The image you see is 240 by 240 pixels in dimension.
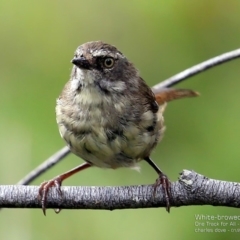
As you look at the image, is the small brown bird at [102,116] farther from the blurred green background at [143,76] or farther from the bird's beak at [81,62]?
the blurred green background at [143,76]

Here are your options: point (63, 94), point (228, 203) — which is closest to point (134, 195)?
point (228, 203)

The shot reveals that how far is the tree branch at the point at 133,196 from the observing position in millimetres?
2902

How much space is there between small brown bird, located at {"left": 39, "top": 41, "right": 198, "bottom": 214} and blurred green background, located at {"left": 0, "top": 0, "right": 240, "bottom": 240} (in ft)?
3.11

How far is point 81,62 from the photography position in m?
3.51

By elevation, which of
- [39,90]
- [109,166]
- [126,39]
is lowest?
[109,166]

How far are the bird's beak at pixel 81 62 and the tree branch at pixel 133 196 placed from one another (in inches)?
27.9

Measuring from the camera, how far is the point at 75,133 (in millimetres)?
3658

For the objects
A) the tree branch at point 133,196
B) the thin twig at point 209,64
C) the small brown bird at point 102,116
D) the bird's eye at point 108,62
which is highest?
the bird's eye at point 108,62

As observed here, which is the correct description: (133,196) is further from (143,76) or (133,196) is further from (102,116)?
(143,76)

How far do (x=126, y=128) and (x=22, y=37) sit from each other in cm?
275

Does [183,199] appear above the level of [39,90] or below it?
A: below

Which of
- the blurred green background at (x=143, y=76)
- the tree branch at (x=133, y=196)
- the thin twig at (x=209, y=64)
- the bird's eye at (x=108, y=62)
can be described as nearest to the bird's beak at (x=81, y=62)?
the bird's eye at (x=108, y=62)

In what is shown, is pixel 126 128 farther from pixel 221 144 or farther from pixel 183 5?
pixel 183 5

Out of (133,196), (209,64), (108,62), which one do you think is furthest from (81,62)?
(133,196)
